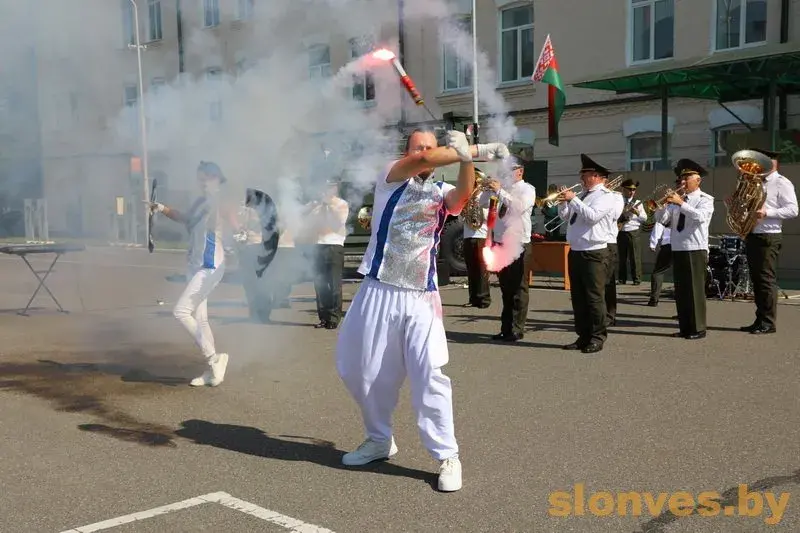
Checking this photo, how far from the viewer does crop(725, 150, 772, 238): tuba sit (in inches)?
377

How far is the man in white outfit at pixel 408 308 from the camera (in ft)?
14.9

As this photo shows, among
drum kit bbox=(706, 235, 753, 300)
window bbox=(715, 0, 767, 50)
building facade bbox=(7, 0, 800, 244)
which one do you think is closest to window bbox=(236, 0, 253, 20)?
building facade bbox=(7, 0, 800, 244)

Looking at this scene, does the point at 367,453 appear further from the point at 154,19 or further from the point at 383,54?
the point at 154,19

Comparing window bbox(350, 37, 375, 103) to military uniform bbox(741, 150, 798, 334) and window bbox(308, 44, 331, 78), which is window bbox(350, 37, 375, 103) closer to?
window bbox(308, 44, 331, 78)

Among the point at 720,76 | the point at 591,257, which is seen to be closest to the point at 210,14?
the point at 591,257

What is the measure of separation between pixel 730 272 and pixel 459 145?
933 cm

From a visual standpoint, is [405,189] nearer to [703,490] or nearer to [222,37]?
[703,490]

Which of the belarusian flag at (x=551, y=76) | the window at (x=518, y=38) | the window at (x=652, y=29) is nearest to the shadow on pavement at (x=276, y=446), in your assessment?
the belarusian flag at (x=551, y=76)

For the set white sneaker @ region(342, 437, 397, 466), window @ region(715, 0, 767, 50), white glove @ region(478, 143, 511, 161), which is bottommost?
white sneaker @ region(342, 437, 397, 466)

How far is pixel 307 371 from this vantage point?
763 centimetres

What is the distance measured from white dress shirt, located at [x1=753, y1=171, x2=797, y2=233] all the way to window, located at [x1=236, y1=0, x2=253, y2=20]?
19.7 feet

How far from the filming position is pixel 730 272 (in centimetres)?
1237

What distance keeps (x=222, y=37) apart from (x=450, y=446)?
5332 mm

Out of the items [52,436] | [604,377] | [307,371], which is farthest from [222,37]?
[604,377]
